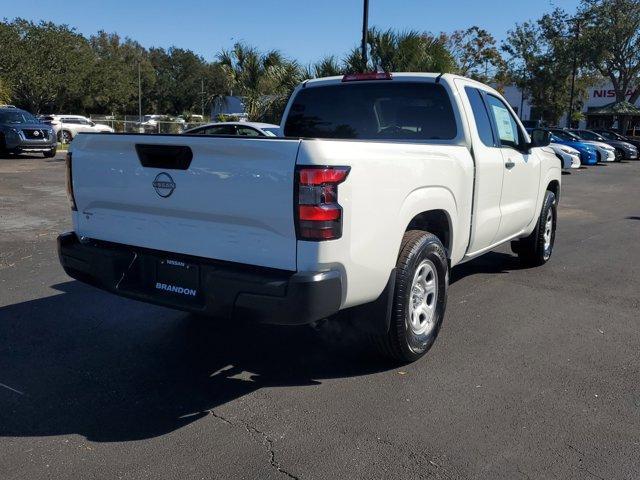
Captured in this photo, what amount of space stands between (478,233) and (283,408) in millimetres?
2335

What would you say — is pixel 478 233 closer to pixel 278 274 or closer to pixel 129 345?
pixel 278 274

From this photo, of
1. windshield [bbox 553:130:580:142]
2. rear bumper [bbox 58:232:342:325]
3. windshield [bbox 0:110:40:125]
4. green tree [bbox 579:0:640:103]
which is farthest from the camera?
green tree [bbox 579:0:640:103]

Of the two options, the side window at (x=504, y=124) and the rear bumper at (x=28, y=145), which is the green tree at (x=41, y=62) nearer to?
the rear bumper at (x=28, y=145)

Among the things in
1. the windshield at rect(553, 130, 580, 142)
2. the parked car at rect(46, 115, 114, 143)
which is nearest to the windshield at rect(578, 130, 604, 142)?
the windshield at rect(553, 130, 580, 142)

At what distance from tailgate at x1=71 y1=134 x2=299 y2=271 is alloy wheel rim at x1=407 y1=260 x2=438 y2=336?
1.20 m

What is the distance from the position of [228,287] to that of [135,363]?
4.29ft

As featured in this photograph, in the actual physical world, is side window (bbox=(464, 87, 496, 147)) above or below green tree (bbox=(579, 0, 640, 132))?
below

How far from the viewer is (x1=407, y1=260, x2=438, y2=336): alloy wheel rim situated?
413 cm

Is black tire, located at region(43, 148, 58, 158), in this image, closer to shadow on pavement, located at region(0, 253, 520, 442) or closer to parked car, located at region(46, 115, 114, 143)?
parked car, located at region(46, 115, 114, 143)

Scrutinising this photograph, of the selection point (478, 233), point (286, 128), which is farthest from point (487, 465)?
point (286, 128)

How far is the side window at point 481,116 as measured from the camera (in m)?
5.10

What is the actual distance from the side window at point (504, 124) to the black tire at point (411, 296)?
5.91ft

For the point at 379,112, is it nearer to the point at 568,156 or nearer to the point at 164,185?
the point at 164,185

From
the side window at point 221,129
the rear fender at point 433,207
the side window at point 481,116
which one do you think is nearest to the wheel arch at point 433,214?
the rear fender at point 433,207
